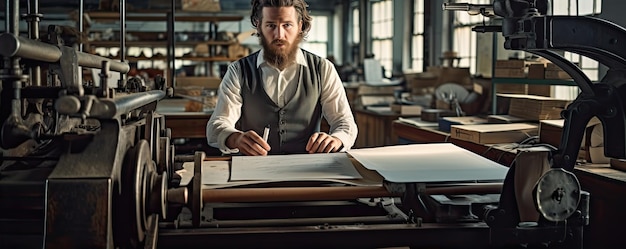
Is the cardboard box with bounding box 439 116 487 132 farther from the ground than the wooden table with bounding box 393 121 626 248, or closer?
farther from the ground

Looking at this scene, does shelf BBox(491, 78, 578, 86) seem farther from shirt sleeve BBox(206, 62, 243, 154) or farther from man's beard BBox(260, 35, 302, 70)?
shirt sleeve BBox(206, 62, 243, 154)

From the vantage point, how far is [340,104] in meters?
2.62

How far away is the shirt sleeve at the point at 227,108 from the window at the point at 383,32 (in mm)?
7771

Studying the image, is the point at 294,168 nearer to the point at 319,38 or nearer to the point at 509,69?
the point at 509,69

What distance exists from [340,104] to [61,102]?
1680 millimetres

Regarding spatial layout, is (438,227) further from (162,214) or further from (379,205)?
(162,214)

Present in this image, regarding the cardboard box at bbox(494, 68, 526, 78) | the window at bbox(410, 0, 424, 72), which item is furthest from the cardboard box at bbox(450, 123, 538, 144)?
the window at bbox(410, 0, 424, 72)

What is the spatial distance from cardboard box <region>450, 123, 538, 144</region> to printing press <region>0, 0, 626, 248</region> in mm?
1570

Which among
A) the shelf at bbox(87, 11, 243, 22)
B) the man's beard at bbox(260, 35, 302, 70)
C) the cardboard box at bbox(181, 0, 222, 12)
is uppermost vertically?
the cardboard box at bbox(181, 0, 222, 12)

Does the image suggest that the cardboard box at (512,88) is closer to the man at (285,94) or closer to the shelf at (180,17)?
the man at (285,94)

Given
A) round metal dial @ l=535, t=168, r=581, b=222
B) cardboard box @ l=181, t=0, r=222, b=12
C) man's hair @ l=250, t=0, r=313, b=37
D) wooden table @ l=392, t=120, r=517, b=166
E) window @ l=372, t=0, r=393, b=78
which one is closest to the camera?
round metal dial @ l=535, t=168, r=581, b=222

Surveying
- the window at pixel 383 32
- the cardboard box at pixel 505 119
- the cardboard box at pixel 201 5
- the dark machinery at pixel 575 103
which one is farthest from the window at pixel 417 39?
the dark machinery at pixel 575 103

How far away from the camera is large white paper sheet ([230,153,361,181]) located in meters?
1.46

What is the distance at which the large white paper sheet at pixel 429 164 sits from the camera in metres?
1.38
